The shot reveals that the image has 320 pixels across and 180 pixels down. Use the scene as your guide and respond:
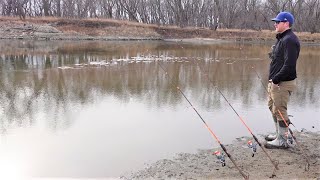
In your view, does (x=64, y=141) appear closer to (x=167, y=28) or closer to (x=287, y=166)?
(x=287, y=166)

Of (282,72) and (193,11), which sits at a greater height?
(193,11)

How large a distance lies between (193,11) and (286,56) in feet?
201

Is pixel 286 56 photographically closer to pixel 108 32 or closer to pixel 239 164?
pixel 239 164

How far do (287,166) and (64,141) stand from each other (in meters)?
3.58

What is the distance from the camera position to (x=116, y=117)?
8266 mm

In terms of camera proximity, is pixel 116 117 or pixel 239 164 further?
pixel 116 117

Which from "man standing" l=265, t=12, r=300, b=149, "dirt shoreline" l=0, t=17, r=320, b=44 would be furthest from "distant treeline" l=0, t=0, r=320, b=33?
"man standing" l=265, t=12, r=300, b=149

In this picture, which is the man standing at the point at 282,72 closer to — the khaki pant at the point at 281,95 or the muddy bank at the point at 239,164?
the khaki pant at the point at 281,95

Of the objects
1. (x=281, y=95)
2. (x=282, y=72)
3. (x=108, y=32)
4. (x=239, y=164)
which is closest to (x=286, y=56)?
(x=282, y=72)

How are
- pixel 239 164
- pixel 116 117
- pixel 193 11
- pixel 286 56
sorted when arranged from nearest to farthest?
pixel 239 164 → pixel 286 56 → pixel 116 117 → pixel 193 11

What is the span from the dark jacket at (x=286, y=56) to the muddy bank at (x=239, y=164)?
43.5 inches

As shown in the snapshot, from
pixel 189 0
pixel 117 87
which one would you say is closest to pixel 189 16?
pixel 189 0

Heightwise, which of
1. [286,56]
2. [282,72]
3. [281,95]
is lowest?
[281,95]

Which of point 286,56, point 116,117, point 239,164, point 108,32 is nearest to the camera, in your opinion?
point 239,164
